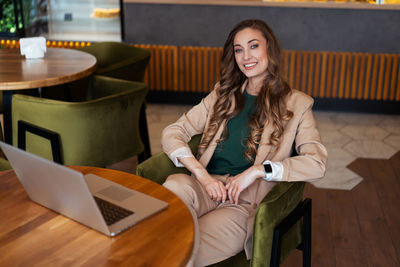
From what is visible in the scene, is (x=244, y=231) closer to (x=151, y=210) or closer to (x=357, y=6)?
(x=151, y=210)

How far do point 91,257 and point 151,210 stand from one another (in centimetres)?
30

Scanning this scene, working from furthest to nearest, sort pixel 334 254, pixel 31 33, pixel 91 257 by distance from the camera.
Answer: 1. pixel 31 33
2. pixel 334 254
3. pixel 91 257

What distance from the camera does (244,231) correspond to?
2.05 metres

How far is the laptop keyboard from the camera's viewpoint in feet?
5.38

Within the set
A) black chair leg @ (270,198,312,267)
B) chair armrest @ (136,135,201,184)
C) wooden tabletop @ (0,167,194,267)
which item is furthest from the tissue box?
black chair leg @ (270,198,312,267)

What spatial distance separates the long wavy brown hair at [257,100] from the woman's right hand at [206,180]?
0.16 m

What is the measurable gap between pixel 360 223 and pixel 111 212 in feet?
6.74

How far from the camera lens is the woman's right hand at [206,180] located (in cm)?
220

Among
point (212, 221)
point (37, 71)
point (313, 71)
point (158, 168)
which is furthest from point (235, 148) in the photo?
point (313, 71)

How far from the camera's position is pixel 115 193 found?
1.80 meters

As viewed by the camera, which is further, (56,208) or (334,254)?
(334,254)

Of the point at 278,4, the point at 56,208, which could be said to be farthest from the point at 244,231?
the point at 278,4

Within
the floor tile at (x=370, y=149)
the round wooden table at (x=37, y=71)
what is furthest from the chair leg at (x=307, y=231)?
the floor tile at (x=370, y=149)

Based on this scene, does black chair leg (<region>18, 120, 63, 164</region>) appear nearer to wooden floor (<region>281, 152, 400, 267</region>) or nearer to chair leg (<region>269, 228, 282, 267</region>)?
wooden floor (<region>281, 152, 400, 267</region>)
